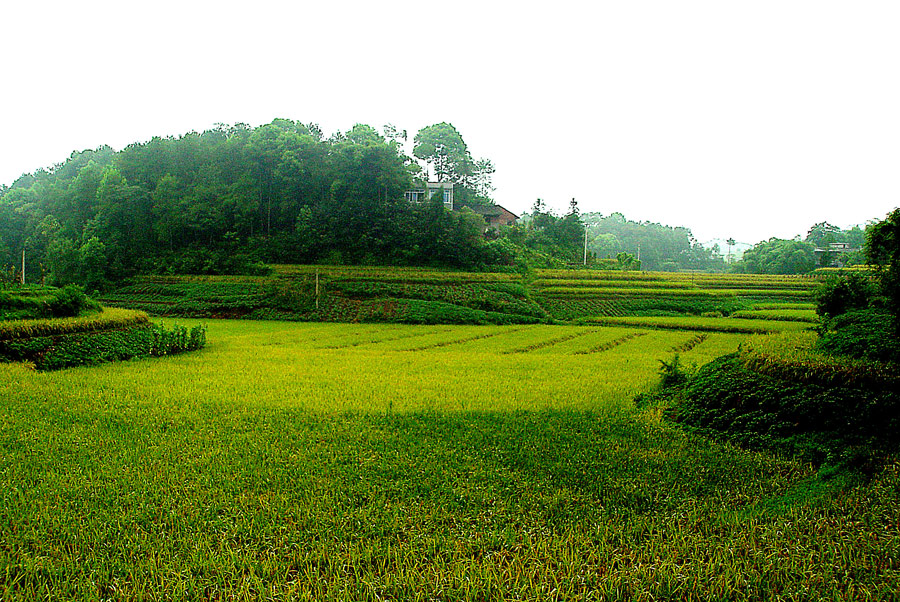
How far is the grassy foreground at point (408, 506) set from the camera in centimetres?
266

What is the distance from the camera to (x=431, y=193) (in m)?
46.0

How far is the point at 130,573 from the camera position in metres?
2.74

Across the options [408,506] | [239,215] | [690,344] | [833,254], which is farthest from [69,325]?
[833,254]

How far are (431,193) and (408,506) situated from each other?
43.7 m

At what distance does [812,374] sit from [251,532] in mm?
5087

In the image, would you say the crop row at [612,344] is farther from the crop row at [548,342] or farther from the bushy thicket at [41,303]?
the bushy thicket at [41,303]

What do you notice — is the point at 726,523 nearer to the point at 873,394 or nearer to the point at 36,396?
the point at 873,394

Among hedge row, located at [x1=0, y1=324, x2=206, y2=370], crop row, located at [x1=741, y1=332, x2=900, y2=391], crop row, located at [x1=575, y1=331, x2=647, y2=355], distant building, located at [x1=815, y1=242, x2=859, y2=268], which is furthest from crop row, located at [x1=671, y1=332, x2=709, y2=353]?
distant building, located at [x1=815, y1=242, x2=859, y2=268]

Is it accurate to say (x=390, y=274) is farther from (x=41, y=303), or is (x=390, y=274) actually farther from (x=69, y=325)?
(x=69, y=325)

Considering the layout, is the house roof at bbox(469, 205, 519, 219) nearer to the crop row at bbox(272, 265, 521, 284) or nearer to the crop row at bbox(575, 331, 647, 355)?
the crop row at bbox(272, 265, 521, 284)

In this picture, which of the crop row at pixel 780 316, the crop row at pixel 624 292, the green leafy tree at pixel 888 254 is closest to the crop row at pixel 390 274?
the crop row at pixel 624 292

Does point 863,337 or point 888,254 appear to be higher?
point 888,254

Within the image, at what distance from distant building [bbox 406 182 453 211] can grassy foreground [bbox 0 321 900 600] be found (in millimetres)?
33800

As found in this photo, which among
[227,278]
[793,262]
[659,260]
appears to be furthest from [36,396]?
[659,260]
